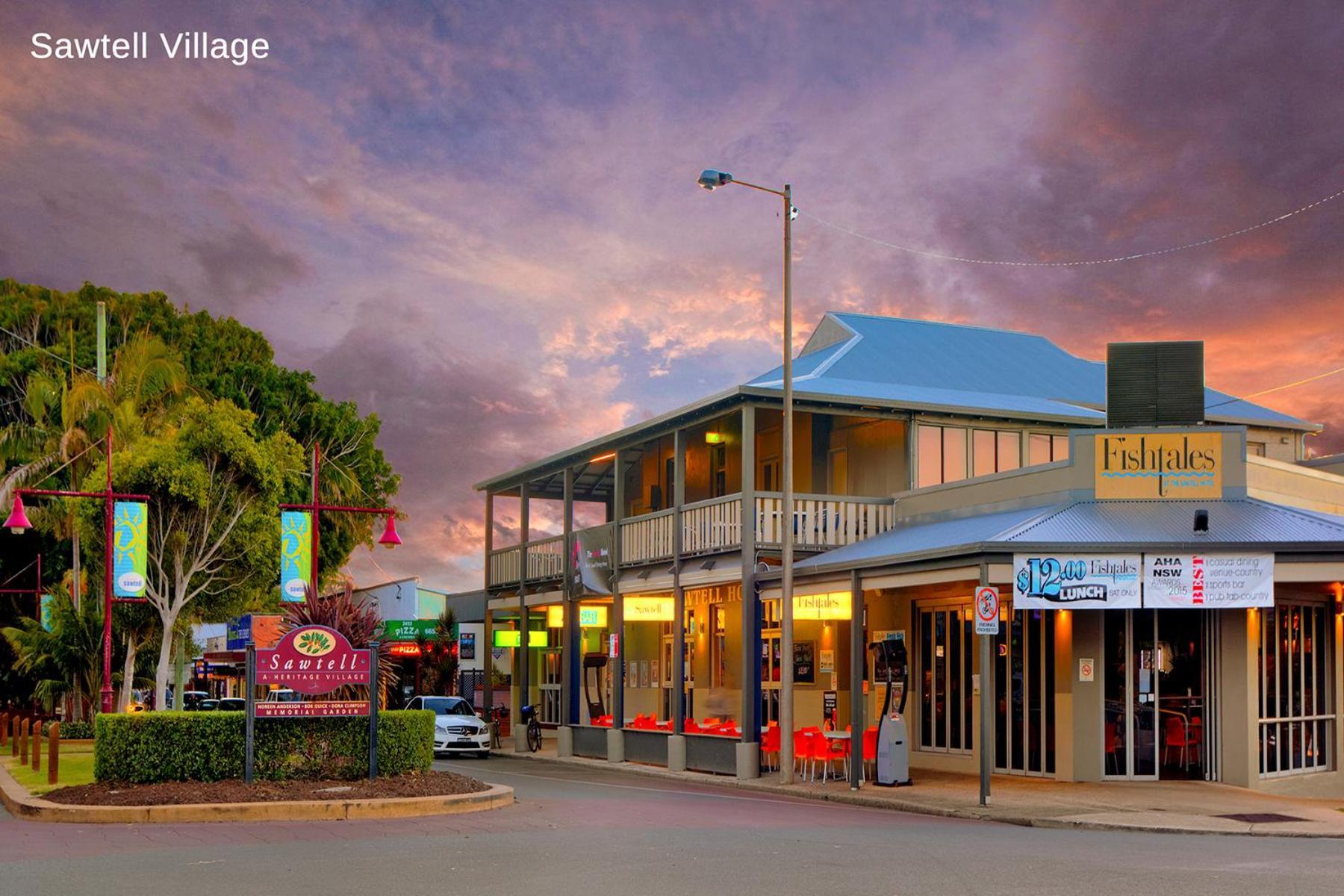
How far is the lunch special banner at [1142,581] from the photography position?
20906 mm

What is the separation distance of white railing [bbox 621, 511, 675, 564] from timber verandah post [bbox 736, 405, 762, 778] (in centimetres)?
331

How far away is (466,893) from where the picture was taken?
11391 mm

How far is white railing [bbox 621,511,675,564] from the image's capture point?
32.3 m

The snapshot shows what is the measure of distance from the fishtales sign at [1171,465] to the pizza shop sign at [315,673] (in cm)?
1221

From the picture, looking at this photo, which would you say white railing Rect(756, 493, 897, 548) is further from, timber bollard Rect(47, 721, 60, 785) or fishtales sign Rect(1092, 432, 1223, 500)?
timber bollard Rect(47, 721, 60, 785)

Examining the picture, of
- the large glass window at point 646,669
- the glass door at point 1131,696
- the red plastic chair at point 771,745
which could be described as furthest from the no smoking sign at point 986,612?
the large glass window at point 646,669

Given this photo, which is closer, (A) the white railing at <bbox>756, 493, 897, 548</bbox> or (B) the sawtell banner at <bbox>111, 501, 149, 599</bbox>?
(B) the sawtell banner at <bbox>111, 501, 149, 599</bbox>

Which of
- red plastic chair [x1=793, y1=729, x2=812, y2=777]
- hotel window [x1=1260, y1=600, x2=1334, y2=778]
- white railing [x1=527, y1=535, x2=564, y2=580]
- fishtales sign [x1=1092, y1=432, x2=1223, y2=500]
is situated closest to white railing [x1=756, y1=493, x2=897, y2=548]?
red plastic chair [x1=793, y1=729, x2=812, y2=777]

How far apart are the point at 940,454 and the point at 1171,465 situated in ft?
23.5

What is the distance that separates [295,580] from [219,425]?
12.3 ft

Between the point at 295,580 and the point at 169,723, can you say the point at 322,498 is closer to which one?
the point at 295,580

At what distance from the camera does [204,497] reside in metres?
26.6

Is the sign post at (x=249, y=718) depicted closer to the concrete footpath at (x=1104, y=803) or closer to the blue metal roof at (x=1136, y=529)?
the concrete footpath at (x=1104, y=803)

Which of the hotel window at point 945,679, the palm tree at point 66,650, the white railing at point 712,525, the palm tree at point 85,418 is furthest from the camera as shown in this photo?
the palm tree at point 66,650
